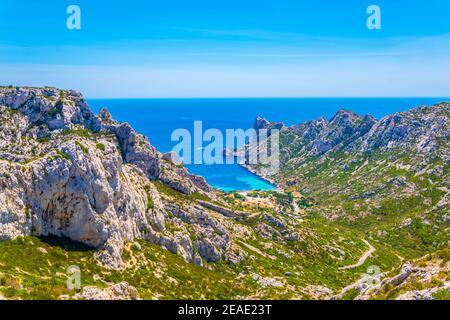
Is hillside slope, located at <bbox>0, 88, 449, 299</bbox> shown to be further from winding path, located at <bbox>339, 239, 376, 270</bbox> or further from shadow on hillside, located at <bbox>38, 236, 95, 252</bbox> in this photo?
winding path, located at <bbox>339, 239, 376, 270</bbox>

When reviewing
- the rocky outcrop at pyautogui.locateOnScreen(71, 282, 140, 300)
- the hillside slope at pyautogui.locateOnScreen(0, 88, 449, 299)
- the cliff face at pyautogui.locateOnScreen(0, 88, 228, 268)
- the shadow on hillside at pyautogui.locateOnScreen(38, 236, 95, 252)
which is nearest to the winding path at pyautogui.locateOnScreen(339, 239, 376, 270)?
the hillside slope at pyautogui.locateOnScreen(0, 88, 449, 299)

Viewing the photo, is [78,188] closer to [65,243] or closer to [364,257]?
[65,243]

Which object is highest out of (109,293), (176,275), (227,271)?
(109,293)

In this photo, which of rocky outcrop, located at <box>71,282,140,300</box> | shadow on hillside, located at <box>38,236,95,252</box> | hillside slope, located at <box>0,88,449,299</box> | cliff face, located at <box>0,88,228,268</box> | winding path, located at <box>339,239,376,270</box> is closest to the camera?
rocky outcrop, located at <box>71,282,140,300</box>

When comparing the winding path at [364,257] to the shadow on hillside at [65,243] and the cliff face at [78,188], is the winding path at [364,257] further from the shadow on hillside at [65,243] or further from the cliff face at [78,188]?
the shadow on hillside at [65,243]

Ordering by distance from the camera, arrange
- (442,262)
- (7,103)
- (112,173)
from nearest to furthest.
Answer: (442,262) < (112,173) < (7,103)

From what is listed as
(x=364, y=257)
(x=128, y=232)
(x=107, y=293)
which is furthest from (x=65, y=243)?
(x=364, y=257)

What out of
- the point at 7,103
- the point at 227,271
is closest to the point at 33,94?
the point at 7,103
